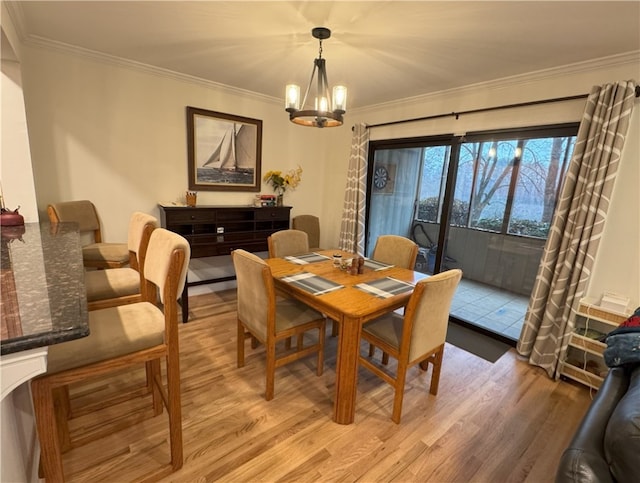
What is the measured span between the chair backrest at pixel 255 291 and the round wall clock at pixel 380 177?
2619 mm

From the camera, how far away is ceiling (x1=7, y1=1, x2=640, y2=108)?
1764mm

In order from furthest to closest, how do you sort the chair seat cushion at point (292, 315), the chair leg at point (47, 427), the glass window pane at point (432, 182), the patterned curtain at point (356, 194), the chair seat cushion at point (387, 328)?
1. the patterned curtain at point (356, 194)
2. the glass window pane at point (432, 182)
3. the chair seat cushion at point (292, 315)
4. the chair seat cushion at point (387, 328)
5. the chair leg at point (47, 427)

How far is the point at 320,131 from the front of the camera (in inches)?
170

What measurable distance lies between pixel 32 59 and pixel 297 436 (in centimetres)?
345

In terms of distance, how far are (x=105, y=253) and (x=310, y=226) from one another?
2.34 metres

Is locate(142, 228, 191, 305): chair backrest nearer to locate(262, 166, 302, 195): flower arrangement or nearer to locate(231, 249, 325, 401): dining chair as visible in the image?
locate(231, 249, 325, 401): dining chair

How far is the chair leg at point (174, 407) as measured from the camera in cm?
136

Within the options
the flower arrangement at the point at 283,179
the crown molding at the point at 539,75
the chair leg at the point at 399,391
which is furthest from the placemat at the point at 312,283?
the crown molding at the point at 539,75

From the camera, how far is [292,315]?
2086 mm

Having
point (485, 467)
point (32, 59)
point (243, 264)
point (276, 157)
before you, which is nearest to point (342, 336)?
point (243, 264)

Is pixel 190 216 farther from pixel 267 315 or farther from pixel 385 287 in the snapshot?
pixel 385 287

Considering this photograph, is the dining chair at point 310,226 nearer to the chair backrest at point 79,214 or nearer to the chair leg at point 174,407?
the chair backrest at point 79,214

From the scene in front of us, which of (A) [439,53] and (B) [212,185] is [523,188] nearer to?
(A) [439,53]

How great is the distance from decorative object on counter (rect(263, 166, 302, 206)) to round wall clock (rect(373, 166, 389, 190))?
104 cm
